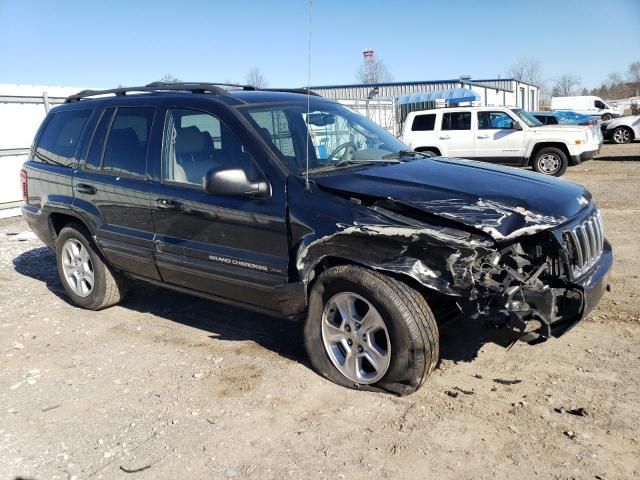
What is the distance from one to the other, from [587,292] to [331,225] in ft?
5.01

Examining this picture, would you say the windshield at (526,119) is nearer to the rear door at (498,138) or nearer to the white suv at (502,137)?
the white suv at (502,137)

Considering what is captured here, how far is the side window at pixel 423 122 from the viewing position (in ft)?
50.4

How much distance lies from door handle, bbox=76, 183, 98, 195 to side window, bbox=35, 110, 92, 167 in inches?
12.3

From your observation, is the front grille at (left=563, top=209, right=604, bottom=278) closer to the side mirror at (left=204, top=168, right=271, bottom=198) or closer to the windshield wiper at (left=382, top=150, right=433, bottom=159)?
the windshield wiper at (left=382, top=150, right=433, bottom=159)

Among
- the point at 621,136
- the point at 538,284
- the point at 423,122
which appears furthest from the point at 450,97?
the point at 538,284

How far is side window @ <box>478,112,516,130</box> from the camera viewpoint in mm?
14742

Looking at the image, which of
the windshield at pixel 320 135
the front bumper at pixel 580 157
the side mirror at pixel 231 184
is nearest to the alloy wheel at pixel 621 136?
the front bumper at pixel 580 157

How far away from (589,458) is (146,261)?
3437 millimetres

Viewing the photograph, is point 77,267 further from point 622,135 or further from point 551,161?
point 622,135

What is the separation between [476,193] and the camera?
11.2ft

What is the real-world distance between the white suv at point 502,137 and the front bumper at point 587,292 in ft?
37.9

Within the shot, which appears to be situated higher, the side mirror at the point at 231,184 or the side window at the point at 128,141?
the side window at the point at 128,141

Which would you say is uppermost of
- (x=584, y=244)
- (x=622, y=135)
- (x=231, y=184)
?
(x=622, y=135)

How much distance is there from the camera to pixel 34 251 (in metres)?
8.12
